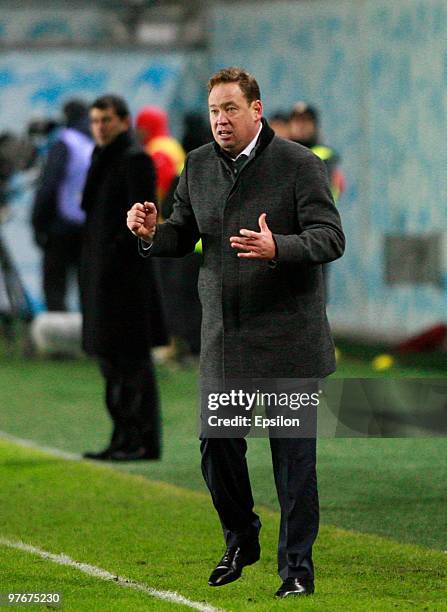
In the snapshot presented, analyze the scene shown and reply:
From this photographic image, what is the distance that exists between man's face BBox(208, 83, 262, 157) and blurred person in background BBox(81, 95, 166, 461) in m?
3.52

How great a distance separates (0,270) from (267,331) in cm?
1261

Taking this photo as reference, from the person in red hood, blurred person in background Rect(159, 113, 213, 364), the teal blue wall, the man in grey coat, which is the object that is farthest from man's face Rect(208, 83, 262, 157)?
the teal blue wall

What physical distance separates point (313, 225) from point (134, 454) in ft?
14.5

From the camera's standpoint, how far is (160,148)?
15.7 m

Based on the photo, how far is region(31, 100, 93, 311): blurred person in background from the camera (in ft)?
50.1

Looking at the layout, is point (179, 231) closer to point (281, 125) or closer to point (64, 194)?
point (281, 125)

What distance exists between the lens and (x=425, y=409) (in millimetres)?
10133

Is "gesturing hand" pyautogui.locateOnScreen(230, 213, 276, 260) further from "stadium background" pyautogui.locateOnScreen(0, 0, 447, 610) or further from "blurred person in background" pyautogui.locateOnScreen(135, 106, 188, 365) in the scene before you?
"blurred person in background" pyautogui.locateOnScreen(135, 106, 188, 365)

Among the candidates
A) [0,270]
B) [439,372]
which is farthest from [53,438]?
[0,270]

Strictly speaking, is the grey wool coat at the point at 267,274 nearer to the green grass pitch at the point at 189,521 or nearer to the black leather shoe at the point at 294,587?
the black leather shoe at the point at 294,587

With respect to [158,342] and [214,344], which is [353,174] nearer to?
[158,342]

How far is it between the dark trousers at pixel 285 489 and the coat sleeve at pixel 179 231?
0.73m

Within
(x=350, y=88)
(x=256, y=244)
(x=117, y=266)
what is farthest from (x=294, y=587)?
(x=350, y=88)

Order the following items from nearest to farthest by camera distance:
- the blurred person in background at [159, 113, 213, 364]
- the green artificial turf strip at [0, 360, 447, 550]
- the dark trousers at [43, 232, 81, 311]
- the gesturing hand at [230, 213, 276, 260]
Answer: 1. the gesturing hand at [230, 213, 276, 260]
2. the green artificial turf strip at [0, 360, 447, 550]
3. the blurred person in background at [159, 113, 213, 364]
4. the dark trousers at [43, 232, 81, 311]
